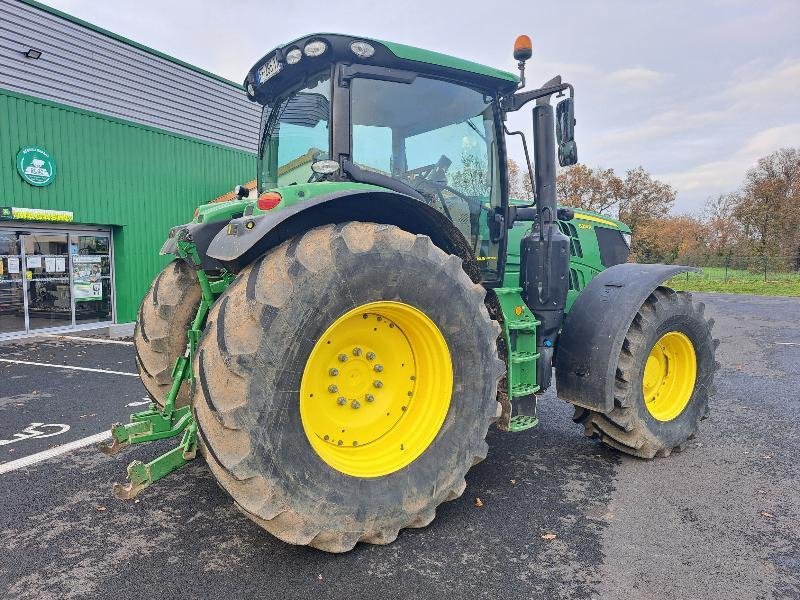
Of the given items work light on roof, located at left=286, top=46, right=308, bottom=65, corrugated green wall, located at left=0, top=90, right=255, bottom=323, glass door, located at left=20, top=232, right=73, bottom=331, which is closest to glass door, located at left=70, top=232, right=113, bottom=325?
glass door, located at left=20, top=232, right=73, bottom=331

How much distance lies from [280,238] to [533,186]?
6.97 ft

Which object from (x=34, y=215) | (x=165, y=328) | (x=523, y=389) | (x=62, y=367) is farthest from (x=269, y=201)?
(x=34, y=215)

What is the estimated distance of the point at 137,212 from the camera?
12.4m

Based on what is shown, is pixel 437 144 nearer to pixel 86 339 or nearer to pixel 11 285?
pixel 86 339

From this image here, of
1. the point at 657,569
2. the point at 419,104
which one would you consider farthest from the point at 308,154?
the point at 657,569

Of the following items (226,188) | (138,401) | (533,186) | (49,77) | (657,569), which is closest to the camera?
(657,569)

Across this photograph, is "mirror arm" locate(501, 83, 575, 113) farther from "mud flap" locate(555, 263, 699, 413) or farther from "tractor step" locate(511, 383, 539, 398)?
"tractor step" locate(511, 383, 539, 398)

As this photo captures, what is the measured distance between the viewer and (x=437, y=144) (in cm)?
382

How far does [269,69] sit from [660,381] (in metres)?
3.76

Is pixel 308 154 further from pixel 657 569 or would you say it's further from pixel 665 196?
pixel 665 196

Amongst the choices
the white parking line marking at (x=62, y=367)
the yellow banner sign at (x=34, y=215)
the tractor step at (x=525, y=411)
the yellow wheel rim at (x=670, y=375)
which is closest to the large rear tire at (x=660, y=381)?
the yellow wheel rim at (x=670, y=375)

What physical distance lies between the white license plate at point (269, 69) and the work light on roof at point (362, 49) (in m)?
0.53

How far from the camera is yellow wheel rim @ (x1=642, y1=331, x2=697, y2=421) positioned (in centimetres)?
438

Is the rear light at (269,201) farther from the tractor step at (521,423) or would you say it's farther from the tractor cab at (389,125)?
the tractor step at (521,423)
